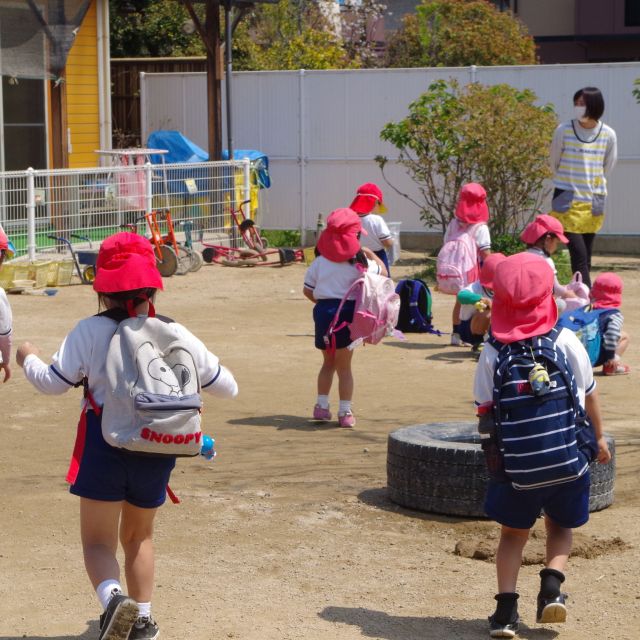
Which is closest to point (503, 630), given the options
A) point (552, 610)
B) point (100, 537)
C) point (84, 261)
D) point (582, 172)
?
point (552, 610)

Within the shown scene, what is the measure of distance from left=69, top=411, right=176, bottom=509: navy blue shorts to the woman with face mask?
8.02m

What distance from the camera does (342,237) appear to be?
25.1 feet

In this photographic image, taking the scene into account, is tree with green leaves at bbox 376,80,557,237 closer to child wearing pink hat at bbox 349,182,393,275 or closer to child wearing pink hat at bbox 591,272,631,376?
child wearing pink hat at bbox 349,182,393,275

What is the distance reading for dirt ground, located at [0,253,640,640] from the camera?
182 inches

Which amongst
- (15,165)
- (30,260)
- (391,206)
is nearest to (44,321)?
(30,260)

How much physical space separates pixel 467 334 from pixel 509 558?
241 inches

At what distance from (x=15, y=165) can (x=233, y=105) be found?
354 centimetres

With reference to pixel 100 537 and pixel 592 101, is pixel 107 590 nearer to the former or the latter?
pixel 100 537

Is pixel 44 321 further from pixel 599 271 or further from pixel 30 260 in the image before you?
pixel 599 271

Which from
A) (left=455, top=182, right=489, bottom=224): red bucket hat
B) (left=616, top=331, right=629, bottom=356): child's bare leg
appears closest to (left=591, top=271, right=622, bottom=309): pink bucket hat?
(left=616, top=331, right=629, bottom=356): child's bare leg

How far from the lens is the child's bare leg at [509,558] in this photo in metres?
4.41

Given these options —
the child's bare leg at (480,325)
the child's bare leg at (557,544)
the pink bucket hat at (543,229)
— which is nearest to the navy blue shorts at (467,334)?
the pink bucket hat at (543,229)

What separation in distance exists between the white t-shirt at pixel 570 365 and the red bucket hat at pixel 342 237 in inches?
129

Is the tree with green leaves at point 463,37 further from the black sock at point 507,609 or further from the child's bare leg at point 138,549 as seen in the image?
the child's bare leg at point 138,549
